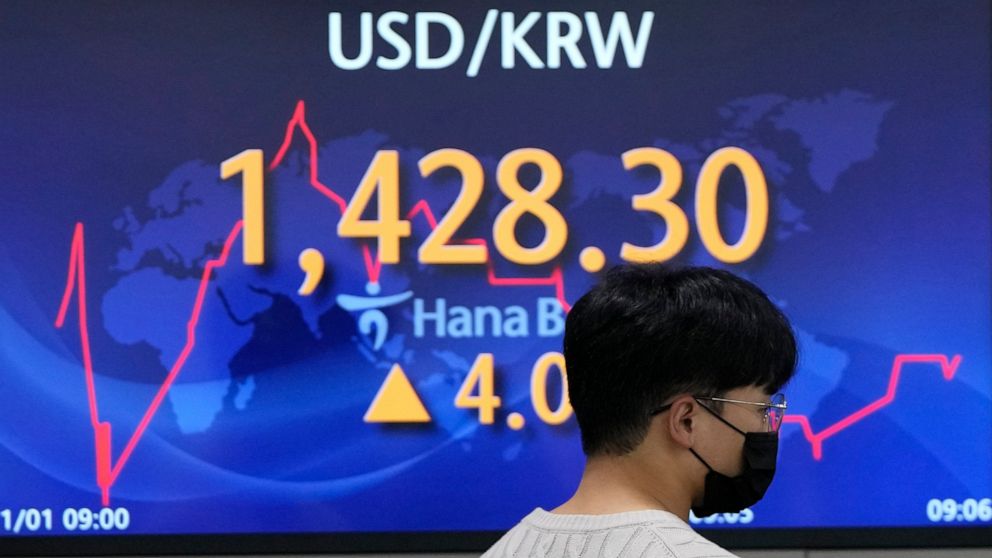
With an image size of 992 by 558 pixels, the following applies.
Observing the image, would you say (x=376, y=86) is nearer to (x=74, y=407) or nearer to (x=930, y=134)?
(x=74, y=407)

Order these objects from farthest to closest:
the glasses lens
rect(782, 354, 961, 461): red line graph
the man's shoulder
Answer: rect(782, 354, 961, 461): red line graph → the glasses lens → the man's shoulder

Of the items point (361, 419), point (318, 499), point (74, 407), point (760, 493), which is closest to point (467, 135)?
point (361, 419)

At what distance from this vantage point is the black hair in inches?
50.9

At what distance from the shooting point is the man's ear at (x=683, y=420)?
1.33 metres

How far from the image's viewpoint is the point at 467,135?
3.03 m

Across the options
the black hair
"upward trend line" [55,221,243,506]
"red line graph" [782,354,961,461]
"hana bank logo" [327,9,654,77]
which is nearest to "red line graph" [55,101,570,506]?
"upward trend line" [55,221,243,506]

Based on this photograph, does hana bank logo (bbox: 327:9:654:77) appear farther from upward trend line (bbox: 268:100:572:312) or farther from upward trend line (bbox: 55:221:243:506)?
upward trend line (bbox: 55:221:243:506)

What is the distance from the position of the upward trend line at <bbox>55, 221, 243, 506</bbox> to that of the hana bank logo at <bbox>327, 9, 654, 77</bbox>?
51cm

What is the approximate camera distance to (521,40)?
3051mm

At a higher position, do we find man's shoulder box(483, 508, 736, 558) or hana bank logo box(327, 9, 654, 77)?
hana bank logo box(327, 9, 654, 77)

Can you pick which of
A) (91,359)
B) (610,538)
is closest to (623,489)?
(610,538)

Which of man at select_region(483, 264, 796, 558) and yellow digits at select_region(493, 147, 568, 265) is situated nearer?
man at select_region(483, 264, 796, 558)

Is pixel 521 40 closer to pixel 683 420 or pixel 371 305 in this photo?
pixel 371 305

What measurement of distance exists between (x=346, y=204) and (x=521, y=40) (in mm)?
572
